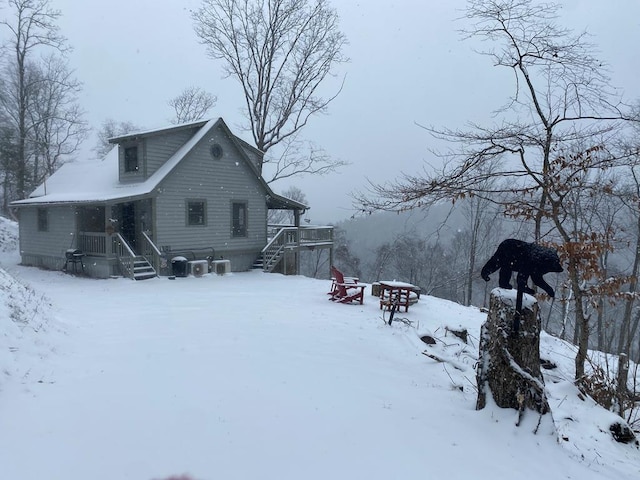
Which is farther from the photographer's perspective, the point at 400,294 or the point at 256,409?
the point at 400,294

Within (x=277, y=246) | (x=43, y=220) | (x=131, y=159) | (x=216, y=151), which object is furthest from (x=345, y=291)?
(x=43, y=220)

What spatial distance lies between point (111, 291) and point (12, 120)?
27418mm

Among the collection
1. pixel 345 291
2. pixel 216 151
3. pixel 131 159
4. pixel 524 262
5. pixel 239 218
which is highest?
pixel 216 151

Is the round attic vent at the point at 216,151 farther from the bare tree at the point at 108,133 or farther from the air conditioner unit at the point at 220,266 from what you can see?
the bare tree at the point at 108,133

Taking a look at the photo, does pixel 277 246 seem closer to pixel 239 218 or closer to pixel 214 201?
pixel 239 218

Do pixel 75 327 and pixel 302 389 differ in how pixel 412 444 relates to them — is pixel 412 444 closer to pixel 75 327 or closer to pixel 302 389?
pixel 302 389

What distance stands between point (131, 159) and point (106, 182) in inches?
66.0

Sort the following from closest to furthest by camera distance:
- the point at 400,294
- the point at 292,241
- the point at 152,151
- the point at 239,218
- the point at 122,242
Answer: the point at 400,294 → the point at 122,242 → the point at 152,151 → the point at 239,218 → the point at 292,241

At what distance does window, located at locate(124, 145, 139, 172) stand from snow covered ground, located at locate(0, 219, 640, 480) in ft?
33.4

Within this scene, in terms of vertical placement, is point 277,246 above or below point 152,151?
below

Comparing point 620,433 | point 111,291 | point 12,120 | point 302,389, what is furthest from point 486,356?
point 12,120

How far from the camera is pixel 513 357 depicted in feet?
14.5

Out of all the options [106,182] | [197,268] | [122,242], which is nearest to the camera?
[122,242]

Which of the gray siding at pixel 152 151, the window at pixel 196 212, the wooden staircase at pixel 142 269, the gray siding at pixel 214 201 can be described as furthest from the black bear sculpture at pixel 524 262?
the gray siding at pixel 152 151
